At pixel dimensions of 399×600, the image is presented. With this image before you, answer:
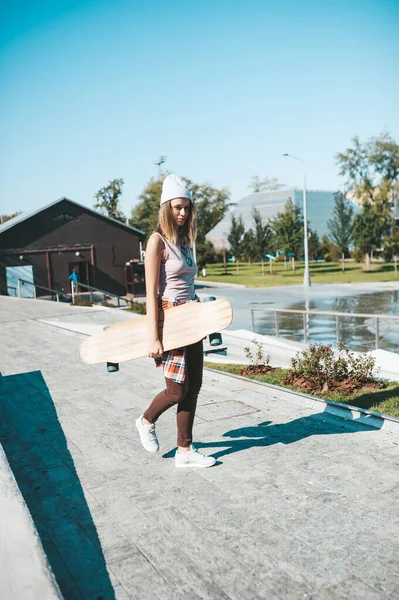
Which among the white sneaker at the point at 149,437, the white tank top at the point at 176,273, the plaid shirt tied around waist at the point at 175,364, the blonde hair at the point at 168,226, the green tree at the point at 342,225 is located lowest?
the white sneaker at the point at 149,437

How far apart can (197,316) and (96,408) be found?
8.19 feet

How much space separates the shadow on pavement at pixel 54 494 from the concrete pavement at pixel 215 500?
10 mm

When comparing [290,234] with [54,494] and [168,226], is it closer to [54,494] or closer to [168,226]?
[168,226]

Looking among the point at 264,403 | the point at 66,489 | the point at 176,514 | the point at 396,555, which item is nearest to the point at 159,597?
the point at 176,514

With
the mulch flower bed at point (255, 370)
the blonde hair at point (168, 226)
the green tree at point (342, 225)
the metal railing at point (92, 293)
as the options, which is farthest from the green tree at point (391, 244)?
the blonde hair at point (168, 226)

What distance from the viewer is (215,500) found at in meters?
3.64

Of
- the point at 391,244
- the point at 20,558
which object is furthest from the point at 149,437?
the point at 391,244

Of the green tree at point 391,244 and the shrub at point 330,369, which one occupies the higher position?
the green tree at point 391,244

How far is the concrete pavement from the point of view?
8.99 ft

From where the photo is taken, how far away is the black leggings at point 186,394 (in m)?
4.09

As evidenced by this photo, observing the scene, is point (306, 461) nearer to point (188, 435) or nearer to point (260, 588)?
point (188, 435)

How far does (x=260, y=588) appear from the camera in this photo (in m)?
2.63

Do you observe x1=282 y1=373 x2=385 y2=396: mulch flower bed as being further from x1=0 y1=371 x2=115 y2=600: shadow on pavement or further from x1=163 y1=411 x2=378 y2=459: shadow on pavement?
x1=0 y1=371 x2=115 y2=600: shadow on pavement

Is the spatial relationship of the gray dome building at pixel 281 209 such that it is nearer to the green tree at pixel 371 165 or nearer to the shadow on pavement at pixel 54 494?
the green tree at pixel 371 165
